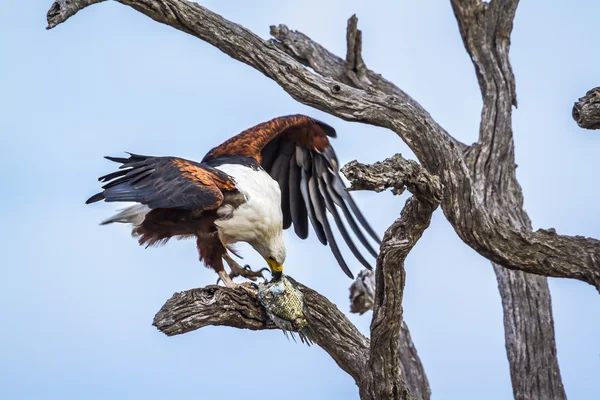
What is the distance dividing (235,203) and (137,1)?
4.39ft

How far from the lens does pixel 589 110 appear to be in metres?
5.25

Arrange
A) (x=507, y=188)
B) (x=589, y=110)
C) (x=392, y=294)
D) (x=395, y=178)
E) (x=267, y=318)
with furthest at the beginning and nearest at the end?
(x=507, y=188), (x=267, y=318), (x=589, y=110), (x=392, y=294), (x=395, y=178)

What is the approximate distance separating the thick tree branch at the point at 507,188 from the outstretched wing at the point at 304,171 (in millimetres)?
944

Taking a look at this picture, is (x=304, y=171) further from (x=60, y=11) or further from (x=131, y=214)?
(x=60, y=11)

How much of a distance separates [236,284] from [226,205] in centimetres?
48

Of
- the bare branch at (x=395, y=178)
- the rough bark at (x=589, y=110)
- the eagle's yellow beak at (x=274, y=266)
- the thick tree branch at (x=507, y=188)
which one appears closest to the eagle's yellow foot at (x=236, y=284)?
the eagle's yellow beak at (x=274, y=266)

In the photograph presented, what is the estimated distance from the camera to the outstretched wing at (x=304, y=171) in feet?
22.7

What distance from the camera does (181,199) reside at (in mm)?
5742

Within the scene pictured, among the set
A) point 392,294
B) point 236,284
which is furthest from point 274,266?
point 392,294

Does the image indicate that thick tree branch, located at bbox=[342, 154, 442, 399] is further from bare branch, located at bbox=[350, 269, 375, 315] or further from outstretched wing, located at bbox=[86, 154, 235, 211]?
bare branch, located at bbox=[350, 269, 375, 315]

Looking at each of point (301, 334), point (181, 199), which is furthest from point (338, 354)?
point (181, 199)

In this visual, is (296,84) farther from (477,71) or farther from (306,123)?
(477,71)

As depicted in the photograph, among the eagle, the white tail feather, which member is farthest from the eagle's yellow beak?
the white tail feather

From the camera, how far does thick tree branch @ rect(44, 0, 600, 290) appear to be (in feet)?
19.8
